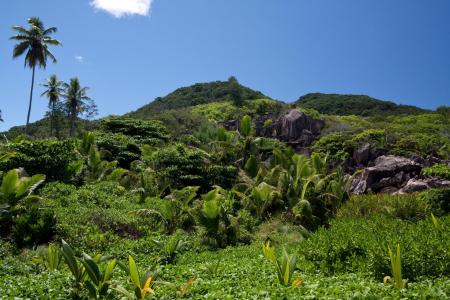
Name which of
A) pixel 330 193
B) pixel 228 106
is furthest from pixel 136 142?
pixel 228 106

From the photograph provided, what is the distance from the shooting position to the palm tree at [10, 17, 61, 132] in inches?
1254

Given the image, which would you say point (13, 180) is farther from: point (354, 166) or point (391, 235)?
point (354, 166)

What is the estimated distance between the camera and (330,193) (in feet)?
51.2

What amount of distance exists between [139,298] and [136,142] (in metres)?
21.2

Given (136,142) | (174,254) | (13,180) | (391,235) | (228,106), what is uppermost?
(228,106)

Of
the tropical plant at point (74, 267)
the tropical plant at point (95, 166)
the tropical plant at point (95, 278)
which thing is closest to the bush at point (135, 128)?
the tropical plant at point (95, 166)

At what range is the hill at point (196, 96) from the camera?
57156mm

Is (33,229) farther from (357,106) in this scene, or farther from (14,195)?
(357,106)

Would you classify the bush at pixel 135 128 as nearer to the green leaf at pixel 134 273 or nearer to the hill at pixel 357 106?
the green leaf at pixel 134 273

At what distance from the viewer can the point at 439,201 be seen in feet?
38.8

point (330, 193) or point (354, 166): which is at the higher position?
point (354, 166)

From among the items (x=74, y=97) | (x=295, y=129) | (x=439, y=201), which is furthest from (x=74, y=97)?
(x=439, y=201)

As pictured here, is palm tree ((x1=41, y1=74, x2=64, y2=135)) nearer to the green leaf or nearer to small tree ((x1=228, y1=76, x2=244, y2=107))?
small tree ((x1=228, y1=76, x2=244, y2=107))

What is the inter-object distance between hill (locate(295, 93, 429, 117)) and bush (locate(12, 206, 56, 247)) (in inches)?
1915
